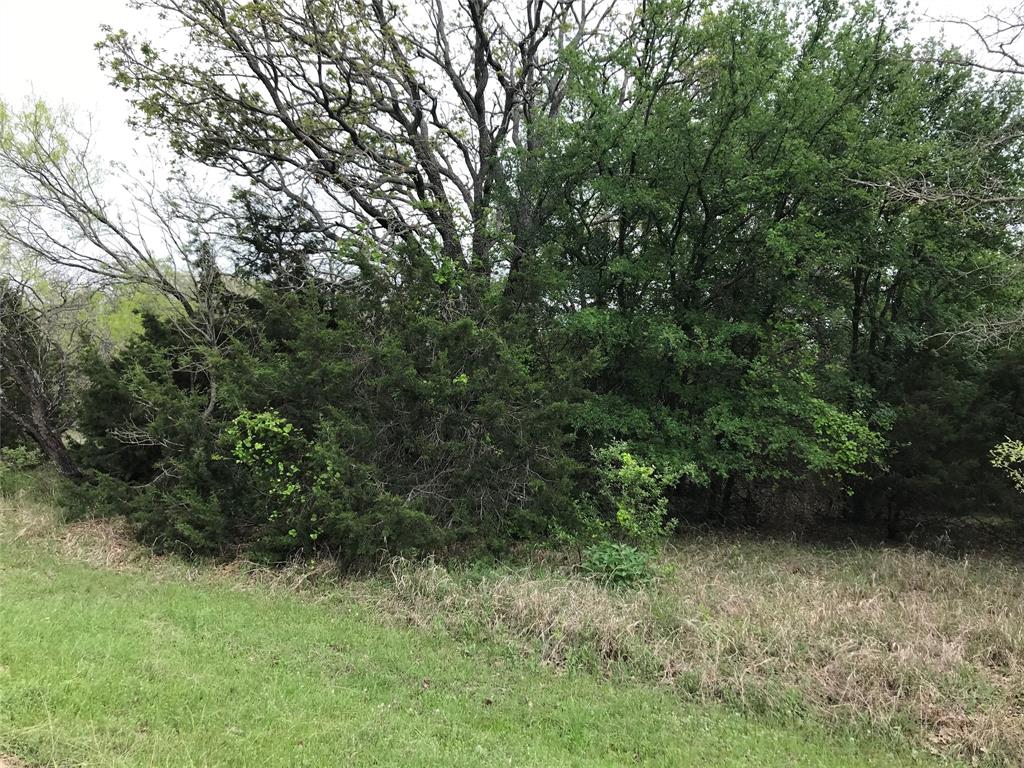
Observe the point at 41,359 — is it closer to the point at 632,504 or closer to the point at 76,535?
the point at 76,535

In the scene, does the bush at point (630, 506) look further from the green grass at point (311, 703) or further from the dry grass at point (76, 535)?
the dry grass at point (76, 535)

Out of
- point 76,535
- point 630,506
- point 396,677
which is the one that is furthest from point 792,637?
point 76,535

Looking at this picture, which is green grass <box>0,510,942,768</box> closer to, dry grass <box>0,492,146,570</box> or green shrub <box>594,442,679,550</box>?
dry grass <box>0,492,146,570</box>

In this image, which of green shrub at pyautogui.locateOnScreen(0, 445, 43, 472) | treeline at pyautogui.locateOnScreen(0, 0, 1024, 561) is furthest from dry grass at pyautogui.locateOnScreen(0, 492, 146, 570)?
green shrub at pyautogui.locateOnScreen(0, 445, 43, 472)

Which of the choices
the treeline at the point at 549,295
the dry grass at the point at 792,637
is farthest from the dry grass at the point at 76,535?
the dry grass at the point at 792,637

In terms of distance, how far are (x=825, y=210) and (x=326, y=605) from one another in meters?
10.2

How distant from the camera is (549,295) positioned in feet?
34.2

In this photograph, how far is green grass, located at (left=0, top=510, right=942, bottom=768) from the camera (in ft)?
11.1

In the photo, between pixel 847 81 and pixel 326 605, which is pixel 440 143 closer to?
pixel 847 81

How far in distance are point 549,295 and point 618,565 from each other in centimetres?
506

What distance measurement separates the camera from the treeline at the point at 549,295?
810 centimetres

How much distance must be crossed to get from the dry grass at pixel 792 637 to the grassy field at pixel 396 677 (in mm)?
30

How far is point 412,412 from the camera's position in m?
8.22

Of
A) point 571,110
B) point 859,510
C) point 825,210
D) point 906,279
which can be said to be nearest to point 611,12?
point 571,110
